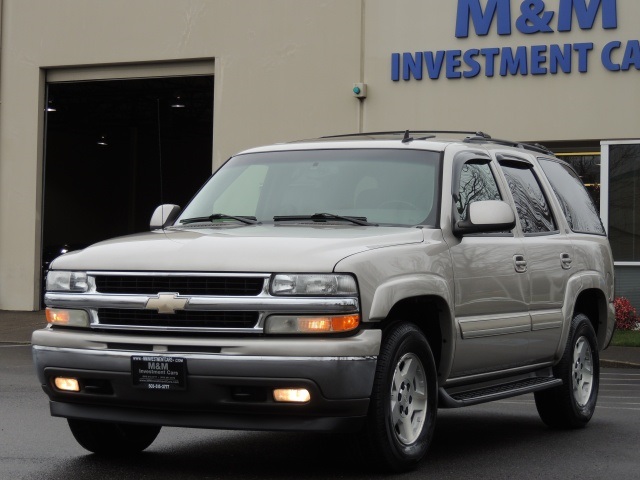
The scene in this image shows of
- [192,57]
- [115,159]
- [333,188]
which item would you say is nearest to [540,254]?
[333,188]

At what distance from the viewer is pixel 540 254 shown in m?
9.20

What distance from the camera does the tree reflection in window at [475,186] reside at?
8445 millimetres

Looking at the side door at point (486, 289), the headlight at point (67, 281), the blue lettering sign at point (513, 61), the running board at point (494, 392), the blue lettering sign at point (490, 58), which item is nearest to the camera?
the headlight at point (67, 281)

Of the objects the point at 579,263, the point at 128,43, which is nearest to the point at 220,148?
the point at 128,43

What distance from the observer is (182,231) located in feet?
26.2

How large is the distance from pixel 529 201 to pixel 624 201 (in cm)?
1189

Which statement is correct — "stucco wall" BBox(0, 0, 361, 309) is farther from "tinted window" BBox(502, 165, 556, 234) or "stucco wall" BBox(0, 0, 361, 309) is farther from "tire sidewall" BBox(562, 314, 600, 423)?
"tinted window" BBox(502, 165, 556, 234)

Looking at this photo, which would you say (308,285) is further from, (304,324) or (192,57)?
(192,57)

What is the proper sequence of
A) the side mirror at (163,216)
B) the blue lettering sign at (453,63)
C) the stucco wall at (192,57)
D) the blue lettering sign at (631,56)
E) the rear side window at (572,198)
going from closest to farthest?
the side mirror at (163,216)
the rear side window at (572,198)
the blue lettering sign at (631,56)
the blue lettering sign at (453,63)
the stucco wall at (192,57)

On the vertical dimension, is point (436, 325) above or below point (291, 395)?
above

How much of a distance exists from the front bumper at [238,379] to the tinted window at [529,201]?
2.73m

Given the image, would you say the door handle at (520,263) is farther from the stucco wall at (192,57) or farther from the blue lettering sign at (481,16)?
the stucco wall at (192,57)

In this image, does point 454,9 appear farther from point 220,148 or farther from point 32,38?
point 32,38

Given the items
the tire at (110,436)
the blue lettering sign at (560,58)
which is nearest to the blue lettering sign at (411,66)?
the blue lettering sign at (560,58)
